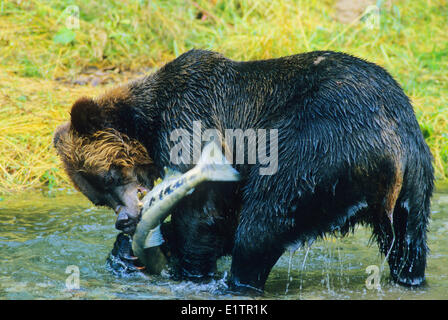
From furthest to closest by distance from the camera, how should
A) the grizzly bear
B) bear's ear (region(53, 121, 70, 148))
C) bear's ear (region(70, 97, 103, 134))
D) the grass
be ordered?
the grass < bear's ear (region(53, 121, 70, 148)) < bear's ear (region(70, 97, 103, 134)) < the grizzly bear

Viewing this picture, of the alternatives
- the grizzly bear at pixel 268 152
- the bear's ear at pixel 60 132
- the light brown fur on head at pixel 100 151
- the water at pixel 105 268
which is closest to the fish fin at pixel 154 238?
the grizzly bear at pixel 268 152

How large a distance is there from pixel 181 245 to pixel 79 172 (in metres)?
0.99

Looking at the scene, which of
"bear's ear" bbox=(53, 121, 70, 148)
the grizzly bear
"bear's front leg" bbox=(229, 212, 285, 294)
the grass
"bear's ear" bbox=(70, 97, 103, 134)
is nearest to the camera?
the grizzly bear

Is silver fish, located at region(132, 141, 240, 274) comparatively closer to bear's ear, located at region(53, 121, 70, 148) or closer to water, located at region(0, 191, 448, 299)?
water, located at region(0, 191, 448, 299)

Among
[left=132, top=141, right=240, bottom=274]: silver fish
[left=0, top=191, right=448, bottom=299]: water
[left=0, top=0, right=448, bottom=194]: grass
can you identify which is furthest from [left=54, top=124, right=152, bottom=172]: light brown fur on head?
[left=0, top=0, right=448, bottom=194]: grass

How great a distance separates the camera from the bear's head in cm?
518

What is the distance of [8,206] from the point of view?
7.14 meters

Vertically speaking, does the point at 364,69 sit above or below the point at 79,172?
above

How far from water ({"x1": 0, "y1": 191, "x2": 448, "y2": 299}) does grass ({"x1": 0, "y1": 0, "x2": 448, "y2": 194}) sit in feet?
6.37

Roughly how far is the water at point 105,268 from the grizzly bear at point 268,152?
0.71ft

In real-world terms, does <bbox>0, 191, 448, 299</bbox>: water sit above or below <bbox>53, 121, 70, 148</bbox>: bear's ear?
below

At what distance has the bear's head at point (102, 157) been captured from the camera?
5.18 m

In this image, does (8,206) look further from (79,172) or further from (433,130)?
(433,130)

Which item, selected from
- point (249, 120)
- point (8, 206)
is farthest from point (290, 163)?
point (8, 206)
